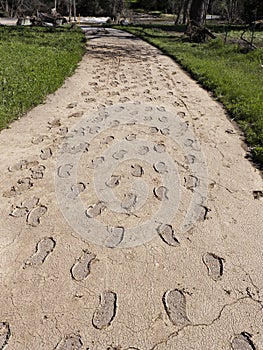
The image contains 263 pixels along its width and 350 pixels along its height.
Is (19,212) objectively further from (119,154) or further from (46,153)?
(119,154)

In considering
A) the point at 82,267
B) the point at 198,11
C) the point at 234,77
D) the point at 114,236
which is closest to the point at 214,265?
the point at 114,236

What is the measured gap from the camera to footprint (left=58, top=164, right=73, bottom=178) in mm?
2937

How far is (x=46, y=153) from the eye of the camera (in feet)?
10.9

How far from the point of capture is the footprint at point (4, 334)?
1.53 meters

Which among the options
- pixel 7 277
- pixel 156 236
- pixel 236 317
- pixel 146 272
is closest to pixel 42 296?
pixel 7 277

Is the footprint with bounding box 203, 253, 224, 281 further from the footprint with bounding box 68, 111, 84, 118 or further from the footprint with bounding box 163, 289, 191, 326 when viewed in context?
the footprint with bounding box 68, 111, 84, 118

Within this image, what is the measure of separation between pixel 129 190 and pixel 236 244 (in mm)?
966

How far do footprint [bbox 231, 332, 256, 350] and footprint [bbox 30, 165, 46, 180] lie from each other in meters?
2.01

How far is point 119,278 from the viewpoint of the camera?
1.91 metres

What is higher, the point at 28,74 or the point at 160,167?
the point at 28,74

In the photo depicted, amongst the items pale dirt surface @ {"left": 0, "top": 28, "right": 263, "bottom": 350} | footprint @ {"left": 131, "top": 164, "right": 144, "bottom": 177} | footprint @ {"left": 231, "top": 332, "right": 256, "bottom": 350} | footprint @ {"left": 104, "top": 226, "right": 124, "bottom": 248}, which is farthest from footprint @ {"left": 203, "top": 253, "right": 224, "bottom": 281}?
footprint @ {"left": 131, "top": 164, "right": 144, "bottom": 177}

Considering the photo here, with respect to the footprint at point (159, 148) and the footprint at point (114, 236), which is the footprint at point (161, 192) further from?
the footprint at point (159, 148)

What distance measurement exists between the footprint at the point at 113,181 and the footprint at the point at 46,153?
758mm

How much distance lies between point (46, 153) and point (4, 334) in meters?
2.02
